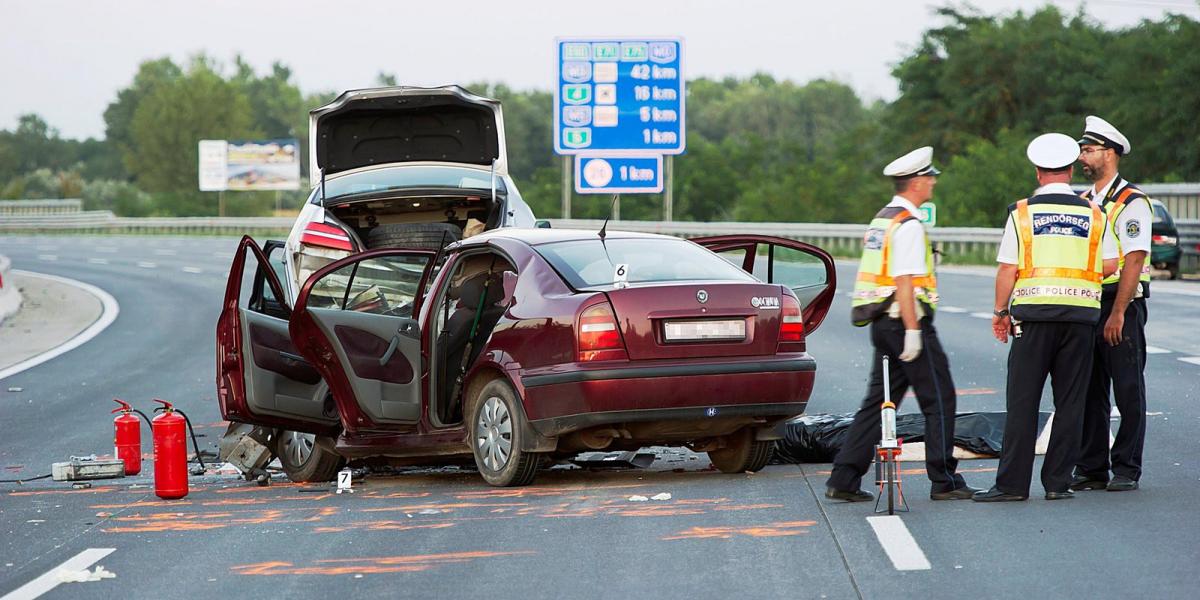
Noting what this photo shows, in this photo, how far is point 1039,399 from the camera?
344 inches

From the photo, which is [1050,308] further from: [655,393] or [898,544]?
[655,393]

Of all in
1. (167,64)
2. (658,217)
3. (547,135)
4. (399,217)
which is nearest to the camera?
(399,217)

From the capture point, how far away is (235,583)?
716 cm

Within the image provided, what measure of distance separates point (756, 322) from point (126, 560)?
11.9 ft

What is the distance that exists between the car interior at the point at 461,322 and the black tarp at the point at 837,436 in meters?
1.94

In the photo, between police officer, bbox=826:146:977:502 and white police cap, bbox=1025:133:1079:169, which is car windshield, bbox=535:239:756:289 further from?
white police cap, bbox=1025:133:1079:169

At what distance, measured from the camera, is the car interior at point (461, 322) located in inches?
411

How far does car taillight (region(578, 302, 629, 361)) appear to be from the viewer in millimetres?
9375

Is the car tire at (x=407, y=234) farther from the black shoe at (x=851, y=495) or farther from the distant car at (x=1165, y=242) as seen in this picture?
the distant car at (x=1165, y=242)

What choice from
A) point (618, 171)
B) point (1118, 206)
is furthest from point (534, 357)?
point (618, 171)

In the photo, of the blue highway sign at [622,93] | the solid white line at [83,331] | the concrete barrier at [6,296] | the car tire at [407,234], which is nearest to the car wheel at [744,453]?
the car tire at [407,234]

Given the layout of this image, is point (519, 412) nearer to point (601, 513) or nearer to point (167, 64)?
point (601, 513)

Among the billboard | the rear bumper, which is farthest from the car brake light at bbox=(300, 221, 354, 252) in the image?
the billboard

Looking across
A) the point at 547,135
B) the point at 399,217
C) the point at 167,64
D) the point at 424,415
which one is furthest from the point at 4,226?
the point at 167,64
